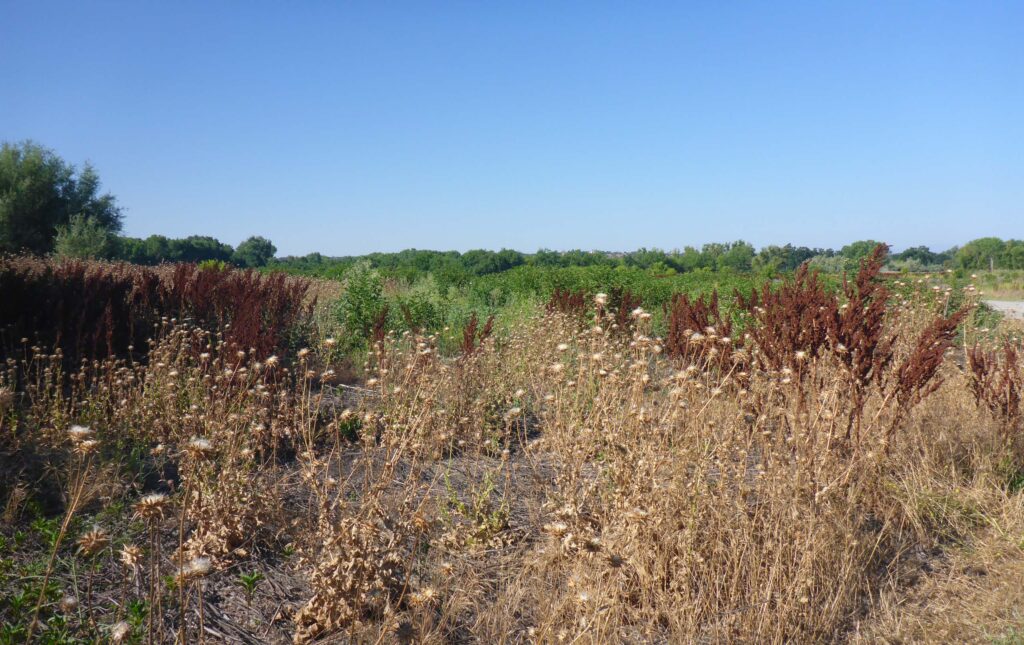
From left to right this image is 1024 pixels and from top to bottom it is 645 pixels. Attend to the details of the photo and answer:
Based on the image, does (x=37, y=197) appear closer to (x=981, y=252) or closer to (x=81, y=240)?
(x=81, y=240)

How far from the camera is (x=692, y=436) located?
298cm

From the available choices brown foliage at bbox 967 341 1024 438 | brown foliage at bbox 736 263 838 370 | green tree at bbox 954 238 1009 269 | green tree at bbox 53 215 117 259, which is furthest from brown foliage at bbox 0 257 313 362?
green tree at bbox 954 238 1009 269

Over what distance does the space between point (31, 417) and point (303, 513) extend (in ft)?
6.80

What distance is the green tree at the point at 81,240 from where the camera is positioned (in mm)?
24516

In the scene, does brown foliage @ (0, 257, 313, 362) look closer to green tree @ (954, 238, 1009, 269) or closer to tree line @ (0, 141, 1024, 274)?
tree line @ (0, 141, 1024, 274)

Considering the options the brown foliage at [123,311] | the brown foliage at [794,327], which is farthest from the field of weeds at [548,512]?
the brown foliage at [123,311]

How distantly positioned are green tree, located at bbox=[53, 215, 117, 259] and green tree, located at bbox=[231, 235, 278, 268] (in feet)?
80.5

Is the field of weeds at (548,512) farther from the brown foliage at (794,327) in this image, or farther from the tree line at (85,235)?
the tree line at (85,235)

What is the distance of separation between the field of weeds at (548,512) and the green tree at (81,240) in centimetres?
2363

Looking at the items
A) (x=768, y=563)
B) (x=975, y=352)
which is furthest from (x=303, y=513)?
(x=975, y=352)

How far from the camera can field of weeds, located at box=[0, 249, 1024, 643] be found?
2.25 meters

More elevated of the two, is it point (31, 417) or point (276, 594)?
point (31, 417)

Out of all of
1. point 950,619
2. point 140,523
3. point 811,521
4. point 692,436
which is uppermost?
point 692,436

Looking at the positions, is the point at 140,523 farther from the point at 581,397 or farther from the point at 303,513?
the point at 581,397
